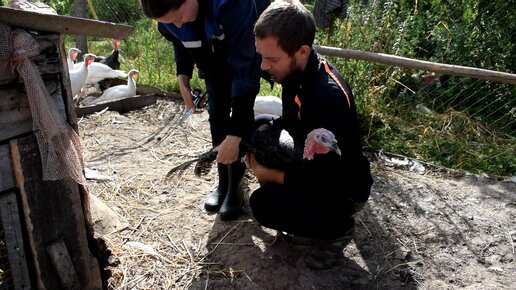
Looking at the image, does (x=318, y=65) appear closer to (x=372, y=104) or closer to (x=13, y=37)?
(x=13, y=37)

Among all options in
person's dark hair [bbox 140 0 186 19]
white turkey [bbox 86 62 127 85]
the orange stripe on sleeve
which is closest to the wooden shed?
person's dark hair [bbox 140 0 186 19]

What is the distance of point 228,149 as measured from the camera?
8.13ft

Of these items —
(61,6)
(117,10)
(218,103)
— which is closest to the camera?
(218,103)

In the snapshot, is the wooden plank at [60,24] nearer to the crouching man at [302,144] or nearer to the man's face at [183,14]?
the man's face at [183,14]

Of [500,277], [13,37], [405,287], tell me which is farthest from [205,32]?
[500,277]

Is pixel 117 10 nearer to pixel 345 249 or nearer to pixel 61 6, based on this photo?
pixel 61 6

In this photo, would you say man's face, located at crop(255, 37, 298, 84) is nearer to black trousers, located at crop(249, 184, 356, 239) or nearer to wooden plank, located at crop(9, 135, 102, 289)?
black trousers, located at crop(249, 184, 356, 239)

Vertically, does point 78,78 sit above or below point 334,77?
below

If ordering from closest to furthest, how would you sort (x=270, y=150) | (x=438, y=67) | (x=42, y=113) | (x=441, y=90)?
(x=42, y=113), (x=270, y=150), (x=438, y=67), (x=441, y=90)

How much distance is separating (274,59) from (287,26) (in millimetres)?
176

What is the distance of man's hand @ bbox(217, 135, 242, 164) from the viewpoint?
2475 millimetres

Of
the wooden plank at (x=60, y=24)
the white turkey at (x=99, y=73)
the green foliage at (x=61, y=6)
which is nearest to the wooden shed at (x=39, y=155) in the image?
the wooden plank at (x=60, y=24)

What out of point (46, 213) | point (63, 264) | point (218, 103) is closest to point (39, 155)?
point (46, 213)

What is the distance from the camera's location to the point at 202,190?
3.80 m
